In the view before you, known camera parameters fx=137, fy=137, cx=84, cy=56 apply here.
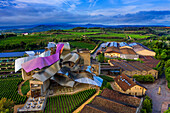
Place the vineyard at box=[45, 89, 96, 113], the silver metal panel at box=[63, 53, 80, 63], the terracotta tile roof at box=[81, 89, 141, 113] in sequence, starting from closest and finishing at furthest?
the terracotta tile roof at box=[81, 89, 141, 113], the vineyard at box=[45, 89, 96, 113], the silver metal panel at box=[63, 53, 80, 63]

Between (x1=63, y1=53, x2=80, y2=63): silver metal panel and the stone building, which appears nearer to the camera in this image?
the stone building

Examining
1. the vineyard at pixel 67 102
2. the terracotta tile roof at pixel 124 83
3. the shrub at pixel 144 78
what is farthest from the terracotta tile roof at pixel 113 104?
the shrub at pixel 144 78

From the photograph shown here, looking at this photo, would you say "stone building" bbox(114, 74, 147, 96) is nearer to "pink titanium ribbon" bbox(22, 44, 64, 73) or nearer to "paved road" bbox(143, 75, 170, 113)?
"paved road" bbox(143, 75, 170, 113)

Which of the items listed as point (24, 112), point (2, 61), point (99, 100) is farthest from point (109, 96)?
point (2, 61)

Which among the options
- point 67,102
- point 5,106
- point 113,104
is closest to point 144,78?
point 113,104

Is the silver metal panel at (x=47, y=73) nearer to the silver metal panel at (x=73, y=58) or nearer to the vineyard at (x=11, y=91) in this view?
the silver metal panel at (x=73, y=58)

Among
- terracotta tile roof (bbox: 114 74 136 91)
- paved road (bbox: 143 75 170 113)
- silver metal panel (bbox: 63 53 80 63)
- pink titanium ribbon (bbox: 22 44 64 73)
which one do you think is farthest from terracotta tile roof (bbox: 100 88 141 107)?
pink titanium ribbon (bbox: 22 44 64 73)

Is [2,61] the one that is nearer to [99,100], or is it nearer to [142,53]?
→ [99,100]

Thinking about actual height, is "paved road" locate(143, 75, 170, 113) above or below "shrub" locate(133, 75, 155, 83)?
below

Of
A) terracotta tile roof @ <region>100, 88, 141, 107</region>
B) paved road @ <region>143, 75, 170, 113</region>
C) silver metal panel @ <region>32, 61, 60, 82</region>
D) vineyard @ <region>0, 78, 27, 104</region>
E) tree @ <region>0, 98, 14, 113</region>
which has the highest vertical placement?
silver metal panel @ <region>32, 61, 60, 82</region>
